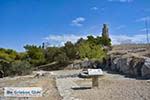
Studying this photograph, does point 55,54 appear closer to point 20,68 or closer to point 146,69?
point 20,68

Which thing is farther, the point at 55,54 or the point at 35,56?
the point at 55,54

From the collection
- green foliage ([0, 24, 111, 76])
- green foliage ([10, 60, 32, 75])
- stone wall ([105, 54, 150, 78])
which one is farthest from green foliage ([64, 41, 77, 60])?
stone wall ([105, 54, 150, 78])

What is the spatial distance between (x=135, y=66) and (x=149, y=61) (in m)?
3.00

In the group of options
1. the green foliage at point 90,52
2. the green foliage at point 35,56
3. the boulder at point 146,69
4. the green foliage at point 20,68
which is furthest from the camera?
the green foliage at point 35,56

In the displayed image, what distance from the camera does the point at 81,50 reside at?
157 feet

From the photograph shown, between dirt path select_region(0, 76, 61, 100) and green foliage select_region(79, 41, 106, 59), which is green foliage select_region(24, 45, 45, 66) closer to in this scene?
green foliage select_region(79, 41, 106, 59)

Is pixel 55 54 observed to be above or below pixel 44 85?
above

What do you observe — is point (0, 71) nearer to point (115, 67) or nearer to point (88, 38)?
point (115, 67)

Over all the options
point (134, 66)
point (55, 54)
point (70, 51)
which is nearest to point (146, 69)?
point (134, 66)

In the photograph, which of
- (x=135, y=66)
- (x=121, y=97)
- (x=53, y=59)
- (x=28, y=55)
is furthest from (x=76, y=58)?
(x=121, y=97)

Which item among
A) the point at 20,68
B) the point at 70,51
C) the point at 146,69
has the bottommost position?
the point at 146,69

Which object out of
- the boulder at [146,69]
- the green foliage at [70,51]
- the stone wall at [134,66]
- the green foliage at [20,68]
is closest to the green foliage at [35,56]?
the green foliage at [70,51]

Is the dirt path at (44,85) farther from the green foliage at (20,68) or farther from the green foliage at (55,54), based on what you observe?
the green foliage at (55,54)

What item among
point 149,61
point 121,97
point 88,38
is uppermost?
point 88,38
